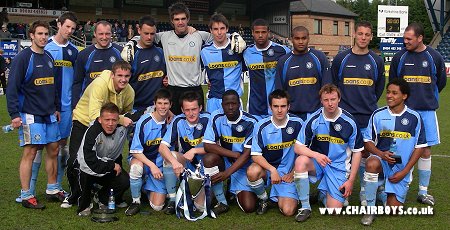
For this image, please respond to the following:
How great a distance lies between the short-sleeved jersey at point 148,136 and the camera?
4.99 m

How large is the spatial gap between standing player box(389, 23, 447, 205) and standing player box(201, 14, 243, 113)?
68.7 inches

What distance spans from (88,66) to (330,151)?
267cm

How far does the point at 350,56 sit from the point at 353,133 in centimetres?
93

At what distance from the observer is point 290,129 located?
4.83 m

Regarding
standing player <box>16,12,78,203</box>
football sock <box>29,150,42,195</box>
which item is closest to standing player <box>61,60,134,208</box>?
standing player <box>16,12,78,203</box>

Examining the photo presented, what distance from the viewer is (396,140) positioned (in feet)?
15.4

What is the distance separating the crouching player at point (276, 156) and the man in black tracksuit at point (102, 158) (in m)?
1.27

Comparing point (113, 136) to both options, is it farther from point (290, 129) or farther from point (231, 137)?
point (290, 129)

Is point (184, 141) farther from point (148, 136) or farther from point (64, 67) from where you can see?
point (64, 67)

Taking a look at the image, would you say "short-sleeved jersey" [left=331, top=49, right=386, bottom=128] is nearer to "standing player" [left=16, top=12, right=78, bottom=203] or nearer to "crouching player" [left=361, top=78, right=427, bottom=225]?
"crouching player" [left=361, top=78, right=427, bottom=225]

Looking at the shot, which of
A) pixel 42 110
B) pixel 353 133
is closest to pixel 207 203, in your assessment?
pixel 353 133

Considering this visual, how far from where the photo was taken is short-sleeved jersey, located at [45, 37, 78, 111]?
17.4 ft

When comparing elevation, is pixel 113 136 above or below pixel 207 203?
above

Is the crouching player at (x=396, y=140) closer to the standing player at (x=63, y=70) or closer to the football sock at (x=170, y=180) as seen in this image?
the football sock at (x=170, y=180)
